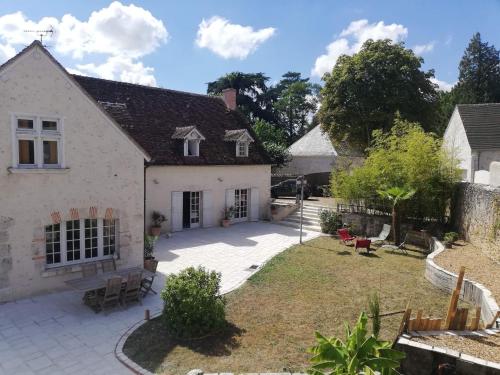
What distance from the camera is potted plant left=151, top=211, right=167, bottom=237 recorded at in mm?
19469

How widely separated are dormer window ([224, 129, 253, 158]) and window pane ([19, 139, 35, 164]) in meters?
13.7

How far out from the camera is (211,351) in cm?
845

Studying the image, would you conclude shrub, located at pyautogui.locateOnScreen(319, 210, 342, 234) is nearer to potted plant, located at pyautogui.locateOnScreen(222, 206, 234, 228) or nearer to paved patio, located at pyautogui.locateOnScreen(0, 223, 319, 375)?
potted plant, located at pyautogui.locateOnScreen(222, 206, 234, 228)

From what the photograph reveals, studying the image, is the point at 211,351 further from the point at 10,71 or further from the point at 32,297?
the point at 10,71

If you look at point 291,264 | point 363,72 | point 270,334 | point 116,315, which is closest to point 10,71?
point 116,315

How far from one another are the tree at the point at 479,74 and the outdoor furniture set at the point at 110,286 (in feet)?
184

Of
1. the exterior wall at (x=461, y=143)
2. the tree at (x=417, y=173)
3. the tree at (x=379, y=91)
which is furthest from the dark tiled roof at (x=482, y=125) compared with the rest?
the tree at (x=417, y=173)

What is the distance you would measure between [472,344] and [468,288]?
3.71 meters

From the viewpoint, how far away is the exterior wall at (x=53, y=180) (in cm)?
1069

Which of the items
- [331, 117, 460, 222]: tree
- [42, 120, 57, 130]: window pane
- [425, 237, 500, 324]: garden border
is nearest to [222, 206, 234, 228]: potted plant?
[331, 117, 460, 222]: tree

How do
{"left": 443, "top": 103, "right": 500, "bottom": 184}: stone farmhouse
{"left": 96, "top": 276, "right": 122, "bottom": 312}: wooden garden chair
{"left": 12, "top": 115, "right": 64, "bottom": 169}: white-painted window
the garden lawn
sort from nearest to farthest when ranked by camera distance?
1. the garden lawn
2. {"left": 96, "top": 276, "right": 122, "bottom": 312}: wooden garden chair
3. {"left": 12, "top": 115, "right": 64, "bottom": 169}: white-painted window
4. {"left": 443, "top": 103, "right": 500, "bottom": 184}: stone farmhouse

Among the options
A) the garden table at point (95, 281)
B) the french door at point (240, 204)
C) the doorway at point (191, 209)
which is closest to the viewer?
the garden table at point (95, 281)

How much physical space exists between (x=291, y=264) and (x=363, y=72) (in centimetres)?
2182

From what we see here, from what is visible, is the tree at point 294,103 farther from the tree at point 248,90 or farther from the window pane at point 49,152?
the window pane at point 49,152
